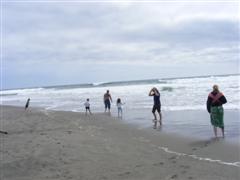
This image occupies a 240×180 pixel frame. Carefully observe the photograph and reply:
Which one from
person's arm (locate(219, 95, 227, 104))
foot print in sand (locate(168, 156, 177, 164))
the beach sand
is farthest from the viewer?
person's arm (locate(219, 95, 227, 104))

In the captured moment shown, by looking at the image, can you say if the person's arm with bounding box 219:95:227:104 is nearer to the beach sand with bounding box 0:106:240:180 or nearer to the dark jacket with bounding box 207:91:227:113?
the dark jacket with bounding box 207:91:227:113

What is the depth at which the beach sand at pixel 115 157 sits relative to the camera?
7.31m

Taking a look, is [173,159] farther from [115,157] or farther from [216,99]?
[216,99]

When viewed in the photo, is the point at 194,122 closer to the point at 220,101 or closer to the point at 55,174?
the point at 220,101

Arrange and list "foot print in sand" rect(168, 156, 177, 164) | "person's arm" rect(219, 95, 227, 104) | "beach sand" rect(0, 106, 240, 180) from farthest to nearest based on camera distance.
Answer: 1. "person's arm" rect(219, 95, 227, 104)
2. "foot print in sand" rect(168, 156, 177, 164)
3. "beach sand" rect(0, 106, 240, 180)

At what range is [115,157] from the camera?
9016mm

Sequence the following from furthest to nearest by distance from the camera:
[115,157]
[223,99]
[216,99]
→ [216,99] < [223,99] < [115,157]

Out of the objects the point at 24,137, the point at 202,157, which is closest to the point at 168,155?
the point at 202,157

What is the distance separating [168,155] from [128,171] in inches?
80.4

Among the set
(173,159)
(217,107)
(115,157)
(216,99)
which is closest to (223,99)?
(216,99)

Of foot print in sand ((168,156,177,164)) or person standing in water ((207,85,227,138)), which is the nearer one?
foot print in sand ((168,156,177,164))

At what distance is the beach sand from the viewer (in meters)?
7.31

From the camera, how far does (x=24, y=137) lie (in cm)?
1227

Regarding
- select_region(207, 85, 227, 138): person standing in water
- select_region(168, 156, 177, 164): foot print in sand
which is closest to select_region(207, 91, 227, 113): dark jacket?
select_region(207, 85, 227, 138): person standing in water
